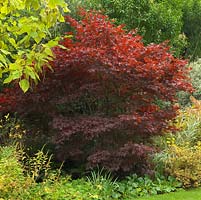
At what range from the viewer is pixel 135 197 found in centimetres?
650

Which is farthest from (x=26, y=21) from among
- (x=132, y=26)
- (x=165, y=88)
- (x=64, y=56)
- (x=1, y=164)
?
(x=132, y=26)

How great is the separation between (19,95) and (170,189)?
285cm

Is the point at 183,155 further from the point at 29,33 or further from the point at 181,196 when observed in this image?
the point at 29,33

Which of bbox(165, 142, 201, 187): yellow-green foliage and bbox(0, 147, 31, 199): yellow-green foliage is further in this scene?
bbox(165, 142, 201, 187): yellow-green foliage

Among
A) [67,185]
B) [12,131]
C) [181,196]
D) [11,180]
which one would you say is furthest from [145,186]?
[12,131]

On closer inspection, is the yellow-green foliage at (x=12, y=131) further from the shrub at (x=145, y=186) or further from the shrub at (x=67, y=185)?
the shrub at (x=145, y=186)

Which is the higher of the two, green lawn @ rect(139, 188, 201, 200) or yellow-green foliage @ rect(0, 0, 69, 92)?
yellow-green foliage @ rect(0, 0, 69, 92)

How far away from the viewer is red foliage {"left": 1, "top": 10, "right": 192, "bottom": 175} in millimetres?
6699

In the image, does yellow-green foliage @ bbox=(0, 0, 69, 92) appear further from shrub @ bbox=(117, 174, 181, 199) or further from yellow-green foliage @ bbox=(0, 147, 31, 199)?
shrub @ bbox=(117, 174, 181, 199)

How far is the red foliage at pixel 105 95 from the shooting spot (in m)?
6.70

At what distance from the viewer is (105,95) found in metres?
7.15

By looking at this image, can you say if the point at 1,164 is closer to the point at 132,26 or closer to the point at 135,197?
the point at 135,197

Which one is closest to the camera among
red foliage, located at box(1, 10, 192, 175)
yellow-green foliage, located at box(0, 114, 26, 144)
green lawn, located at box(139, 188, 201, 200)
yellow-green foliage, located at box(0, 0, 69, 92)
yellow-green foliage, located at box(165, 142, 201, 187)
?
yellow-green foliage, located at box(0, 0, 69, 92)

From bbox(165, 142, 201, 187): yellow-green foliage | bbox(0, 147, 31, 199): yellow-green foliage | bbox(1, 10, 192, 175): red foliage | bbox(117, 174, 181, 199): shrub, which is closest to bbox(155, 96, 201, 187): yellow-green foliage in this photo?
bbox(165, 142, 201, 187): yellow-green foliage
